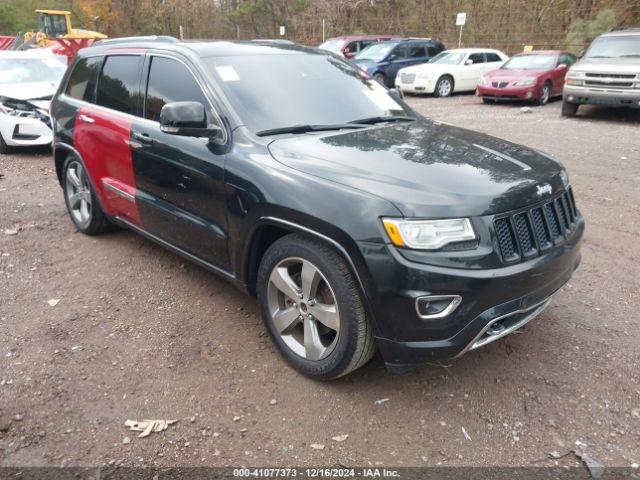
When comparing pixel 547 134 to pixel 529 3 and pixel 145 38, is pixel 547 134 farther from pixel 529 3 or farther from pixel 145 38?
pixel 529 3

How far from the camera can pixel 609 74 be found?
10250 mm

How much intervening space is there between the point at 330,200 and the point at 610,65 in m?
10.2

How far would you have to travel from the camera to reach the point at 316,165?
2760 mm

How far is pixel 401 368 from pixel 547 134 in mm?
8670

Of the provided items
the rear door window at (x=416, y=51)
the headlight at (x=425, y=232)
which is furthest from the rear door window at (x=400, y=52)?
the headlight at (x=425, y=232)

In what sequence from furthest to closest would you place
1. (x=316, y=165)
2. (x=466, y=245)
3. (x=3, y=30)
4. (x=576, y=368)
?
(x=3, y=30)
(x=576, y=368)
(x=316, y=165)
(x=466, y=245)

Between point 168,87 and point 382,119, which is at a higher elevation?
point 168,87

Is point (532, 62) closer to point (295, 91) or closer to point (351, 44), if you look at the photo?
point (351, 44)

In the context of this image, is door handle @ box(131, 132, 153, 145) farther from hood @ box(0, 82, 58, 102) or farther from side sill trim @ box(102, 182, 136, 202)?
hood @ box(0, 82, 58, 102)

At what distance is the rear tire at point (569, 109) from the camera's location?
37.7ft

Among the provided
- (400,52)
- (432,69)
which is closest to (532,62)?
(432,69)

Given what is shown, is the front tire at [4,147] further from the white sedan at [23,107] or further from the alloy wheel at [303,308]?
the alloy wheel at [303,308]

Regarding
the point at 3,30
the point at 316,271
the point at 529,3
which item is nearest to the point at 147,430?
the point at 316,271

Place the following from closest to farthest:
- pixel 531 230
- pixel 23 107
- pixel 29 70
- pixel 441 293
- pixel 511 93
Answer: pixel 441 293
pixel 531 230
pixel 23 107
pixel 29 70
pixel 511 93
